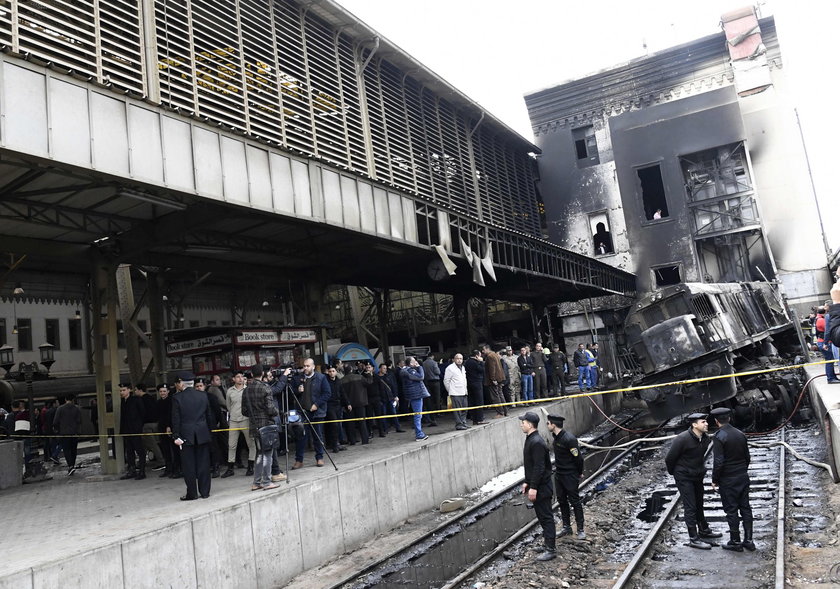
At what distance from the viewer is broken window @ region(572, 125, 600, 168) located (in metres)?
40.0

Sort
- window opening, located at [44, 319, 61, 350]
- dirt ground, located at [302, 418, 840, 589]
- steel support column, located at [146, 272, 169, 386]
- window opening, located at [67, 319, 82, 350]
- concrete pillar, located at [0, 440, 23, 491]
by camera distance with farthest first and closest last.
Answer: window opening, located at [67, 319, 82, 350]
window opening, located at [44, 319, 61, 350]
steel support column, located at [146, 272, 169, 386]
concrete pillar, located at [0, 440, 23, 491]
dirt ground, located at [302, 418, 840, 589]

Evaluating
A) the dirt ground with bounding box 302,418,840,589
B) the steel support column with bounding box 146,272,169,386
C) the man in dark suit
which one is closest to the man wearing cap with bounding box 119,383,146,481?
the man in dark suit

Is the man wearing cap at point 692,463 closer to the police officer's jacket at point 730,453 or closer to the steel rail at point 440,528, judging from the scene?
the police officer's jacket at point 730,453

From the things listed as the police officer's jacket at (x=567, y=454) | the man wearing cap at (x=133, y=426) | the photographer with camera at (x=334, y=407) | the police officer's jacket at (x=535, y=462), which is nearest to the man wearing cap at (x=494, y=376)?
the photographer with camera at (x=334, y=407)

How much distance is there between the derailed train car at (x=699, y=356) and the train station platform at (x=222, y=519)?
19.8 ft

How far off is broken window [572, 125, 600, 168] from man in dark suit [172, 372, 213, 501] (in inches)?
1375

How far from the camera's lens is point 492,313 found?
4291 cm

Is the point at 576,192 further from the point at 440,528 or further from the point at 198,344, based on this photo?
the point at 440,528

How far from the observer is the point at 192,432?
30.1ft

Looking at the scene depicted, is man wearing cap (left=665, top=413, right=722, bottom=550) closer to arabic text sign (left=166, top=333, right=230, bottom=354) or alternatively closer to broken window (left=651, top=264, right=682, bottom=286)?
arabic text sign (left=166, top=333, right=230, bottom=354)

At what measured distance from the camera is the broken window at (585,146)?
3997 centimetres

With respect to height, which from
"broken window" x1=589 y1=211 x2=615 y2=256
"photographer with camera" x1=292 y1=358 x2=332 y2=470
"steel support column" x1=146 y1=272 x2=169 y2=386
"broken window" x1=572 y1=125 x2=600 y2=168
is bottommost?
"photographer with camera" x1=292 y1=358 x2=332 y2=470

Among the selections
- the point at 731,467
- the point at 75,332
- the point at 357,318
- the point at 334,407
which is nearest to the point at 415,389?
the point at 334,407

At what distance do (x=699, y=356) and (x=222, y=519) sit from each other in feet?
42.1
